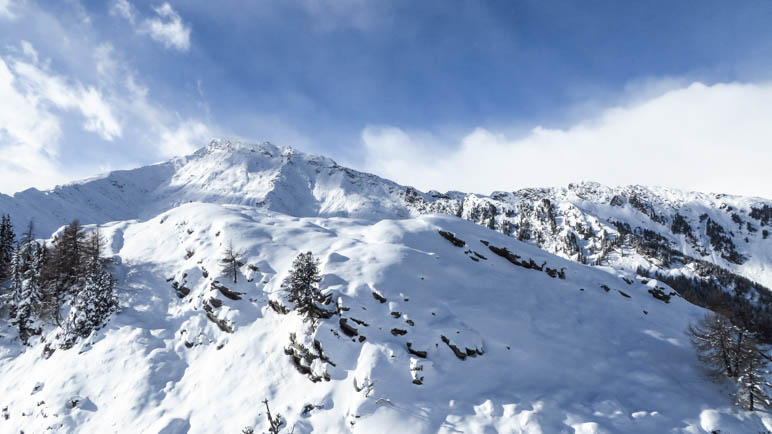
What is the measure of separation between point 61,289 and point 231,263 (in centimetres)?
2559

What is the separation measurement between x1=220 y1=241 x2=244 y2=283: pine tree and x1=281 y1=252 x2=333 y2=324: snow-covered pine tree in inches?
405

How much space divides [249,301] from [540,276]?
1473 inches

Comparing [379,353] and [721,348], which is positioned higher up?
[721,348]

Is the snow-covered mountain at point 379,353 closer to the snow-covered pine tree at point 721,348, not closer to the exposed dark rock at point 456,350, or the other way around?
the exposed dark rock at point 456,350

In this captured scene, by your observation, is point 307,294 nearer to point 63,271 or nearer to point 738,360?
point 738,360

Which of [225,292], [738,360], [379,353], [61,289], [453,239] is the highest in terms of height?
[453,239]

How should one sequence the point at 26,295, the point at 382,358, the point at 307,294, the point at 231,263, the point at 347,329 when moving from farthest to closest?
1. the point at 231,263
2. the point at 26,295
3. the point at 307,294
4. the point at 347,329
5. the point at 382,358

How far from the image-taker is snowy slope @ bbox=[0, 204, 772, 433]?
74.9 ft

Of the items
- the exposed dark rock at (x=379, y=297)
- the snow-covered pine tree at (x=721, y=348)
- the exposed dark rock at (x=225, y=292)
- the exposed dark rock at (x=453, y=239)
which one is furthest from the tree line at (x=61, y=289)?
the snow-covered pine tree at (x=721, y=348)

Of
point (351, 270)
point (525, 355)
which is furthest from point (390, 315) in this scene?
point (525, 355)

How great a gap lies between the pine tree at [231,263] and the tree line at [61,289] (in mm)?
12767

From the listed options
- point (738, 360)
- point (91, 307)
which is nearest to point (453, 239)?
point (738, 360)

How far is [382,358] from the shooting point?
84.1 ft

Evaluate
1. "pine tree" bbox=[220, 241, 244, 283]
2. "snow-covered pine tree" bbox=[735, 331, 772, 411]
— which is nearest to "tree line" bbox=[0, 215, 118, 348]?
"pine tree" bbox=[220, 241, 244, 283]
